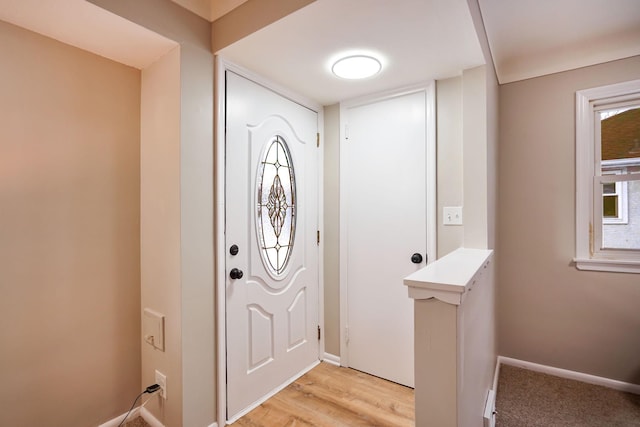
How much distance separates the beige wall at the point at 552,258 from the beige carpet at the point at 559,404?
0.53ft

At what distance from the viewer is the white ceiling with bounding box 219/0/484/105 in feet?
4.49

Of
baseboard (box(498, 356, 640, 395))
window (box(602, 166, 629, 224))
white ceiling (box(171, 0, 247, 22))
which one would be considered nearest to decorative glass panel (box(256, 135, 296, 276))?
white ceiling (box(171, 0, 247, 22))

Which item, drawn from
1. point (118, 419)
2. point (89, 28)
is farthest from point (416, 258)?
point (89, 28)

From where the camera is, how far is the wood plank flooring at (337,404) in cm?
181

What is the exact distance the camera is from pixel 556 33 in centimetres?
195

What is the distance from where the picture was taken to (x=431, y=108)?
2.08 meters

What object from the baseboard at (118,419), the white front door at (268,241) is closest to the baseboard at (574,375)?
the white front door at (268,241)

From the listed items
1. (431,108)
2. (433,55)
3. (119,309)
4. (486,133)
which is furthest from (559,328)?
(119,309)

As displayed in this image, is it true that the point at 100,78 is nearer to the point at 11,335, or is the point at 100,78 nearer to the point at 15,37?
the point at 15,37

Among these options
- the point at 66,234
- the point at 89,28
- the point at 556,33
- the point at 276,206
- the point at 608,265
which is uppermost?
the point at 556,33

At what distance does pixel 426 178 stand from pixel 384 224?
44cm

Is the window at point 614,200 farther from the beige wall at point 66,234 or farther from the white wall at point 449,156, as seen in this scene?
the beige wall at point 66,234

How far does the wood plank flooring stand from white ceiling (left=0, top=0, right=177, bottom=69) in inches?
84.9

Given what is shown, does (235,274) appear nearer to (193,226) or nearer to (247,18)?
(193,226)
